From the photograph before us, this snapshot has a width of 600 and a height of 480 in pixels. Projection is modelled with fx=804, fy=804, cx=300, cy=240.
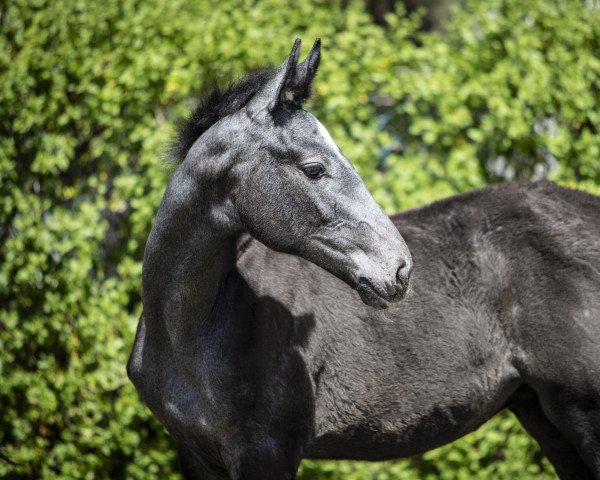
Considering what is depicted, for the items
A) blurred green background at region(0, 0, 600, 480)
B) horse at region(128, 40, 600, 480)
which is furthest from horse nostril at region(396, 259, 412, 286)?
blurred green background at region(0, 0, 600, 480)

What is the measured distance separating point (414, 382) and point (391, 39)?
292 cm

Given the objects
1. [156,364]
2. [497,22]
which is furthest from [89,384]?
[497,22]

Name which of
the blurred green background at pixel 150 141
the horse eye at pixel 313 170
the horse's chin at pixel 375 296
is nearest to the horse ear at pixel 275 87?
the horse eye at pixel 313 170

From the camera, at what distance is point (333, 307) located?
3.21 metres

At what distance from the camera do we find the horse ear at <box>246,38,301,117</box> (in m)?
2.62

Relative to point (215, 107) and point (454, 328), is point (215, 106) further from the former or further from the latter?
point (454, 328)

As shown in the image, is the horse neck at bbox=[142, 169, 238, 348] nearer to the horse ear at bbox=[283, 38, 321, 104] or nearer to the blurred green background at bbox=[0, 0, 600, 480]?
the horse ear at bbox=[283, 38, 321, 104]

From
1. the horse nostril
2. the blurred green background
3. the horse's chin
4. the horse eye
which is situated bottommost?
the blurred green background

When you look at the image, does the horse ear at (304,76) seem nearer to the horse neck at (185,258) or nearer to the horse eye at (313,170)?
the horse eye at (313,170)

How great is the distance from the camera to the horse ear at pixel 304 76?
267 centimetres

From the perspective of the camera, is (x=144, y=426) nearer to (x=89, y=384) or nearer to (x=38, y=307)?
(x=89, y=384)

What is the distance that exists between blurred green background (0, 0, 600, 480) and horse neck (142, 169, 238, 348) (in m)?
1.88

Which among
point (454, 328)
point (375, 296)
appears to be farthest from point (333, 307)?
point (375, 296)

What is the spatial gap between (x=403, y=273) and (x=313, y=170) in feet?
1.45
